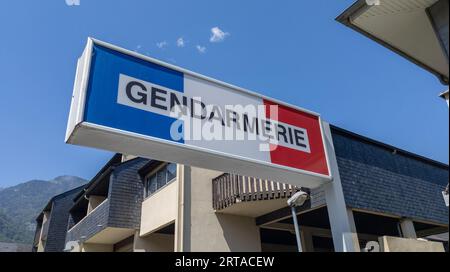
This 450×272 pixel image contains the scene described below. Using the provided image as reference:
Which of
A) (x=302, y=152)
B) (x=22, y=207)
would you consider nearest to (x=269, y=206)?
(x=302, y=152)

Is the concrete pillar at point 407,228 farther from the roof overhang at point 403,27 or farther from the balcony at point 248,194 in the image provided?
the roof overhang at point 403,27

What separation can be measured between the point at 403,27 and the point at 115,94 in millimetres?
2837

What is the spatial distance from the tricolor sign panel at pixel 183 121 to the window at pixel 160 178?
8691 millimetres

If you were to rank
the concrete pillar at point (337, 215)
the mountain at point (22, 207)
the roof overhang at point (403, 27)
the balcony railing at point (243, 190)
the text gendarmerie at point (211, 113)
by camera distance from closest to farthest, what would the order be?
the roof overhang at point (403, 27), the text gendarmerie at point (211, 113), the concrete pillar at point (337, 215), the balcony railing at point (243, 190), the mountain at point (22, 207)

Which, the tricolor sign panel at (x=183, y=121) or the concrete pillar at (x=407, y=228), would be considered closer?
the tricolor sign panel at (x=183, y=121)

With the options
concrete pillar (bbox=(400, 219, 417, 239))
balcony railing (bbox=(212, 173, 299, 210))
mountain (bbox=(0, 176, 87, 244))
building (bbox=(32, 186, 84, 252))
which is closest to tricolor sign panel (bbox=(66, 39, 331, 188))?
balcony railing (bbox=(212, 173, 299, 210))

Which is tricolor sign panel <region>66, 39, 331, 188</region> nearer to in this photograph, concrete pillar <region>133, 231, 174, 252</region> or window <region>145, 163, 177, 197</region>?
window <region>145, 163, 177, 197</region>

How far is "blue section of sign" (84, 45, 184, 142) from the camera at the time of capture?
3230mm

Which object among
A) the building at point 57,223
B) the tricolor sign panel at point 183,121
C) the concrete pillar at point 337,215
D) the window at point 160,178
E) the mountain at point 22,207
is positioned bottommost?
the concrete pillar at point 337,215

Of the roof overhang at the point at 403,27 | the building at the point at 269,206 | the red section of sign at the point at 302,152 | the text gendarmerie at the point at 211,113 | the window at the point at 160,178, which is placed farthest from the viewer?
the window at the point at 160,178

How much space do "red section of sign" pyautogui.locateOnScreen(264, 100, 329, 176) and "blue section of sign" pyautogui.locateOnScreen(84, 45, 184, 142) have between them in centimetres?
130

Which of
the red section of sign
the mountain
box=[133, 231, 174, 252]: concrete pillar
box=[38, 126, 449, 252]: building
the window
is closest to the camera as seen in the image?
the red section of sign

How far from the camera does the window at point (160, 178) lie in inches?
509

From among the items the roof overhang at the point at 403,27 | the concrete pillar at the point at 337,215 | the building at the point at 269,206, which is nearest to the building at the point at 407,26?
the roof overhang at the point at 403,27
